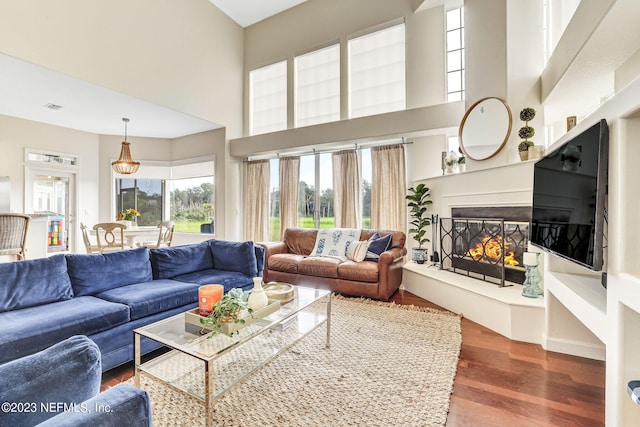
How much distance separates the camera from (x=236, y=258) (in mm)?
3221

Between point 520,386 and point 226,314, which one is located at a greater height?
point 226,314

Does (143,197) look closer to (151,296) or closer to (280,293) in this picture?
(151,296)

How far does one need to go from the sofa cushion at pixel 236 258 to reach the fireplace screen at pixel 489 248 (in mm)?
2504

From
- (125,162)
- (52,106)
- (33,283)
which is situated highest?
(52,106)

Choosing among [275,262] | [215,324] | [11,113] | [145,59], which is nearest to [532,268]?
[215,324]

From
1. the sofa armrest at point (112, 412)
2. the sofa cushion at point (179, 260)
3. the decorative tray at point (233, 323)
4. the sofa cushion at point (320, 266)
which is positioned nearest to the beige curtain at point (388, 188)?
the sofa cushion at point (320, 266)

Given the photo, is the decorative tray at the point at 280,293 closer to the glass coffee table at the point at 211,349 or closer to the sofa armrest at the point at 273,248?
the glass coffee table at the point at 211,349

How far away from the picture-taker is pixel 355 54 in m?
4.93

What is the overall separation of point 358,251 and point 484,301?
1561 mm

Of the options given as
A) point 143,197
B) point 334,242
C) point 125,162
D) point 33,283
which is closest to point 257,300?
point 33,283

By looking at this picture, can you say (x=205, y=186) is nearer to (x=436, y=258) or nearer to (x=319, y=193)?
(x=319, y=193)

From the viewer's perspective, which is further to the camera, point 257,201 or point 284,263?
point 257,201

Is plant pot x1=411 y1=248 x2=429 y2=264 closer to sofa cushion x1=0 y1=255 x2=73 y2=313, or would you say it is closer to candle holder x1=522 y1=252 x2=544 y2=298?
candle holder x1=522 y1=252 x2=544 y2=298

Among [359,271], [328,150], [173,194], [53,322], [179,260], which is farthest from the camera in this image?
[173,194]
